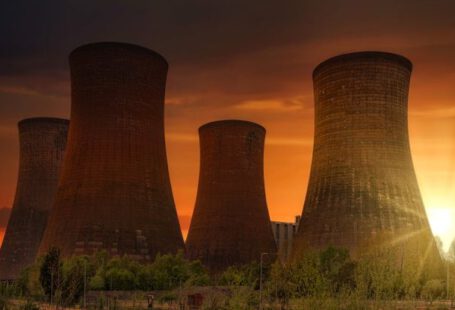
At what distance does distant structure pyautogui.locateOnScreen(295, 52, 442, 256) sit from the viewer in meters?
23.3

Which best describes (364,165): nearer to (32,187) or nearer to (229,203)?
(229,203)

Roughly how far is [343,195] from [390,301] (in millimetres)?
12408

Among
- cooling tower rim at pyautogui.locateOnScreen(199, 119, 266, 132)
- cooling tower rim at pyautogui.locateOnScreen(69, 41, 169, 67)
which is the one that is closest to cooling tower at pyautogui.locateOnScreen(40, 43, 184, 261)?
cooling tower rim at pyautogui.locateOnScreen(69, 41, 169, 67)

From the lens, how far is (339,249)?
74.7ft

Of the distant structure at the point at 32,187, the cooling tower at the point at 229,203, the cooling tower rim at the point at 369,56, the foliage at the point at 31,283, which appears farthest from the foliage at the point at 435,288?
the distant structure at the point at 32,187

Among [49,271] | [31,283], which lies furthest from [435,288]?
[31,283]

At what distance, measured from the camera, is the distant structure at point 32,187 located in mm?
32406

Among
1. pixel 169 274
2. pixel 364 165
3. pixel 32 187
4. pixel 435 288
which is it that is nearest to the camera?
pixel 435 288

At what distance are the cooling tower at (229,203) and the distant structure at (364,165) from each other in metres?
6.89

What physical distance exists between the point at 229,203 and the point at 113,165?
8.82 meters

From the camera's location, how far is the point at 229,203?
101 ft

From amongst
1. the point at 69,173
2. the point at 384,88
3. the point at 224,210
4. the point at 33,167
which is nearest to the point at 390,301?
the point at 384,88

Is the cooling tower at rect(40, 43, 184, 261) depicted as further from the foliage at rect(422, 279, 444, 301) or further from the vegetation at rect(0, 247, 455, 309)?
the foliage at rect(422, 279, 444, 301)

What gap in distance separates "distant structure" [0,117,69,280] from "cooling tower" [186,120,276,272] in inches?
297
